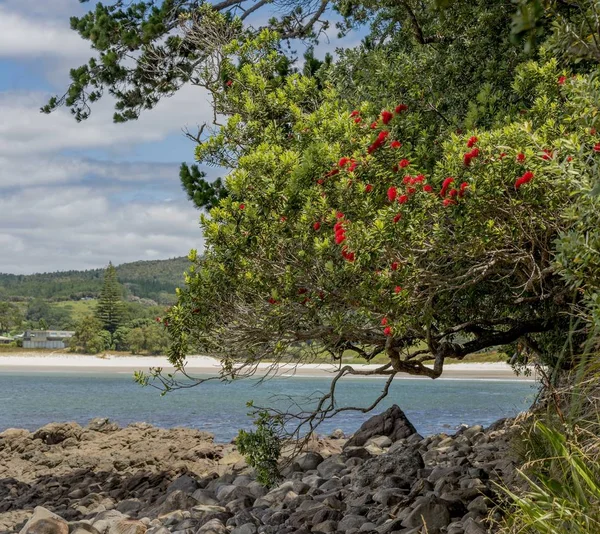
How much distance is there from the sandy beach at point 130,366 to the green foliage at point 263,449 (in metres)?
46.3

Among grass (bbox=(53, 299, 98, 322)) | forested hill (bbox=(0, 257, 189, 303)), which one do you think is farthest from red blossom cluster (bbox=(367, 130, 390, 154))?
forested hill (bbox=(0, 257, 189, 303))

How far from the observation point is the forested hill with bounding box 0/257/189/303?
168 metres

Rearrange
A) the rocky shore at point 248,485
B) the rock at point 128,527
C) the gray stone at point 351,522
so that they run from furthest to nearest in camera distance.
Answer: the rock at point 128,527
the rocky shore at point 248,485
the gray stone at point 351,522

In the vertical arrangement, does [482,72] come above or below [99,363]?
above

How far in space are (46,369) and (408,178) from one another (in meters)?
76.0

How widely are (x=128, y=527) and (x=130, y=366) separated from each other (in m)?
63.5

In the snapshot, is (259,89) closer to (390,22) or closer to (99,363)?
(390,22)

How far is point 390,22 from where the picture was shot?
10.2m

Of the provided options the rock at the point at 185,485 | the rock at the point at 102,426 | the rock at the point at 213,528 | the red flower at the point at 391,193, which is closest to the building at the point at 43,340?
the rock at the point at 102,426

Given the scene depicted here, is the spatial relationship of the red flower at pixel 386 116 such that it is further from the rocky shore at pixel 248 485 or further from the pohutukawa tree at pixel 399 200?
the rocky shore at pixel 248 485

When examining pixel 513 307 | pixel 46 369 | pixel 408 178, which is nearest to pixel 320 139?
pixel 408 178

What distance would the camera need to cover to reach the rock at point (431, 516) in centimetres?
755

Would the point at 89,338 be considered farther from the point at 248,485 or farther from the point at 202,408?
the point at 248,485

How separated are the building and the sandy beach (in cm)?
1289
